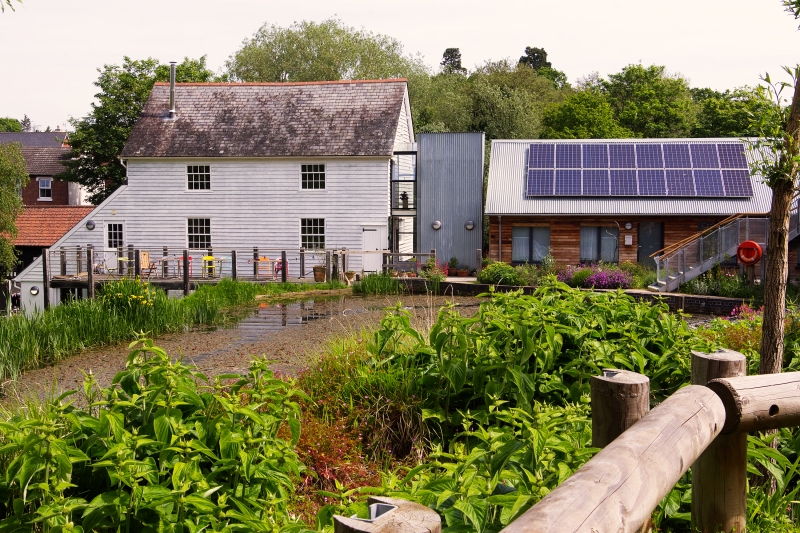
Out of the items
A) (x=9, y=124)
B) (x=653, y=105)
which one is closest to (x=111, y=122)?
(x=653, y=105)

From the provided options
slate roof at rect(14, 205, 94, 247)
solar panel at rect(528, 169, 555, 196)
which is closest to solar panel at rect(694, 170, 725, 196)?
solar panel at rect(528, 169, 555, 196)

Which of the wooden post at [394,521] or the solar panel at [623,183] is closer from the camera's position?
the wooden post at [394,521]

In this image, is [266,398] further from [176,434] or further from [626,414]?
[626,414]

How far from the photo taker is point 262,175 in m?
32.9

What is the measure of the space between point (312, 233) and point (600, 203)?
11.6 m

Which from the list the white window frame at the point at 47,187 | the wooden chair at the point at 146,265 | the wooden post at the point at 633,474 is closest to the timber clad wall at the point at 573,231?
the wooden chair at the point at 146,265

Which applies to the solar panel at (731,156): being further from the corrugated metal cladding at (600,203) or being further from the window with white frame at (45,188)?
the window with white frame at (45,188)

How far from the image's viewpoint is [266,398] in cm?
464

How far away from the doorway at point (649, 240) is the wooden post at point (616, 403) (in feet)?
87.0

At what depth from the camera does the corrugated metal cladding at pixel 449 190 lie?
31359 mm

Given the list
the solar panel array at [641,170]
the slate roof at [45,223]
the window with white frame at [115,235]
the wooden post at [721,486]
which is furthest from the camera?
the slate roof at [45,223]

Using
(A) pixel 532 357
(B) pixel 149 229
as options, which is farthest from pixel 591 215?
(A) pixel 532 357

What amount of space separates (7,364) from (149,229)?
913 inches

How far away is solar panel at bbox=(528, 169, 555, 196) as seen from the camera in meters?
29.3
